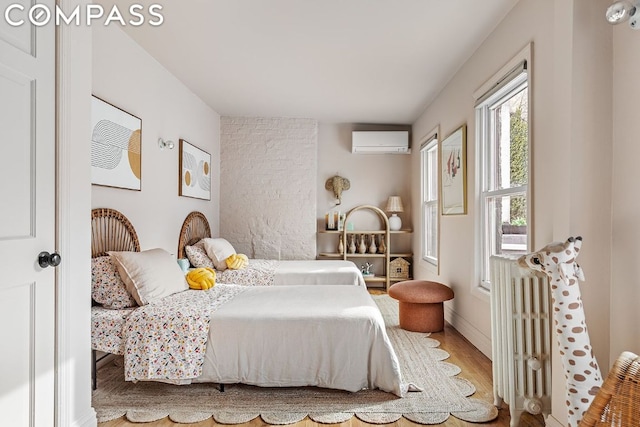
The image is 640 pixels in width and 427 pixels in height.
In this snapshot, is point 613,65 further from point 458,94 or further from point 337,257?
point 337,257

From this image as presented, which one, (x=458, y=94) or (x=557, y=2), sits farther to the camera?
(x=458, y=94)

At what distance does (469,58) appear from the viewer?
362 cm

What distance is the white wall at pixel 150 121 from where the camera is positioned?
116 inches

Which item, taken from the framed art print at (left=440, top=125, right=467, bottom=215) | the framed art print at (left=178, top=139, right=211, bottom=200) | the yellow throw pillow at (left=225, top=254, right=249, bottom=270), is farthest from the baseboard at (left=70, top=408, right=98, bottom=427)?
the framed art print at (left=440, top=125, right=467, bottom=215)

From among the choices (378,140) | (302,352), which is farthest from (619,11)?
(378,140)

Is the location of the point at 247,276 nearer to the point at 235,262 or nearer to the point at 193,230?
the point at 235,262

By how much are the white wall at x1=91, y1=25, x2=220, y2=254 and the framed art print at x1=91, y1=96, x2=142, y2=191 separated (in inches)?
2.8

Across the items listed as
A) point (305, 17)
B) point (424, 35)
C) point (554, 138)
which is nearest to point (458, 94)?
point (424, 35)

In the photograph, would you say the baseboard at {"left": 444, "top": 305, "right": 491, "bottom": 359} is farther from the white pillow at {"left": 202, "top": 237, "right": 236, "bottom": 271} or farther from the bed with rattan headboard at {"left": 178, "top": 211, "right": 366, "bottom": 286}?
the white pillow at {"left": 202, "top": 237, "right": 236, "bottom": 271}

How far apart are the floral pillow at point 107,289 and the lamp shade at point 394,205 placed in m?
4.17

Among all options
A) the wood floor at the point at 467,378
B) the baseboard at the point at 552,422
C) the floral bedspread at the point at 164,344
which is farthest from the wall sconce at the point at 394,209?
the baseboard at the point at 552,422

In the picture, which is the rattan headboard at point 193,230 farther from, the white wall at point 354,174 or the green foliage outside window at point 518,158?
the green foliage outside window at point 518,158

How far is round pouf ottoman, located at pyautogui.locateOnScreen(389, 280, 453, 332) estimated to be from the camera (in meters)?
3.80

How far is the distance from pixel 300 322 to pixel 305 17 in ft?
6.79
